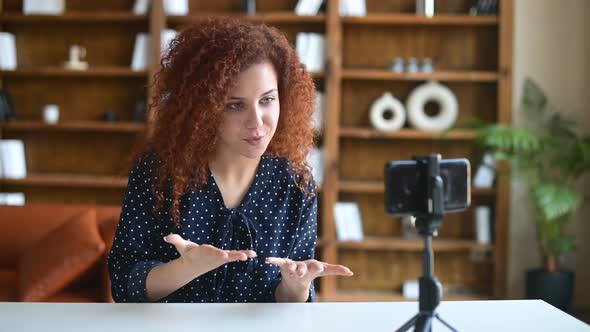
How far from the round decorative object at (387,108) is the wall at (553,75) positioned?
0.68 metres

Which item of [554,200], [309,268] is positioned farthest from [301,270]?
[554,200]

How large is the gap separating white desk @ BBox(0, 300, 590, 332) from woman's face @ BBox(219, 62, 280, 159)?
36cm

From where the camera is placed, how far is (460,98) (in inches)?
179

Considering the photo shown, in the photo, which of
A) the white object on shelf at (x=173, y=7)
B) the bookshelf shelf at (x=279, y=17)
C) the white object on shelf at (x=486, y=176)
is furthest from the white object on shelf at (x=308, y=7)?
the white object on shelf at (x=486, y=176)

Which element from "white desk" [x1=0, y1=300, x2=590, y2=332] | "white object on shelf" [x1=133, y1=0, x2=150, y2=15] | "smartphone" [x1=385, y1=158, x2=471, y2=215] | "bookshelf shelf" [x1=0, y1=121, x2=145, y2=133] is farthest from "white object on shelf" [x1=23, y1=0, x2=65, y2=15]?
"smartphone" [x1=385, y1=158, x2=471, y2=215]

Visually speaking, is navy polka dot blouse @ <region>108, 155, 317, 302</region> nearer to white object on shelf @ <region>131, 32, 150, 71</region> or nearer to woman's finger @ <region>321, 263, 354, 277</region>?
woman's finger @ <region>321, 263, 354, 277</region>

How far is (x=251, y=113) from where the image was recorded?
145 centimetres

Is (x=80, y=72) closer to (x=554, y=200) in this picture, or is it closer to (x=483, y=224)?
(x=483, y=224)

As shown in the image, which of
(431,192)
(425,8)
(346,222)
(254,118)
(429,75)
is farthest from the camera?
(425,8)

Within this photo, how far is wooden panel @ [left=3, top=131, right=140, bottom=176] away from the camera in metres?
4.77

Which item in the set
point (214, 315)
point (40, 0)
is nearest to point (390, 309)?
point (214, 315)

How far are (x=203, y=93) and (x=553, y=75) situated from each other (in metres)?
3.36

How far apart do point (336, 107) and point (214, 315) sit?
3.22 metres

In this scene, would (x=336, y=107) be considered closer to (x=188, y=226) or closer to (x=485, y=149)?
(x=485, y=149)
